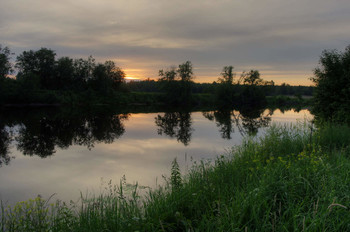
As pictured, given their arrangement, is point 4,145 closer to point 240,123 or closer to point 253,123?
point 240,123

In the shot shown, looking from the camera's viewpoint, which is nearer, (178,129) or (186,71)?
(178,129)

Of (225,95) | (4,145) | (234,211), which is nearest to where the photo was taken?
(234,211)

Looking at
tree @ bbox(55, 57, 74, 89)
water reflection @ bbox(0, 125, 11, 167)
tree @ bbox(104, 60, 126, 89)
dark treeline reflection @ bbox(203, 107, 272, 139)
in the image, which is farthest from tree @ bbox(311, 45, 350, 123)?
tree @ bbox(104, 60, 126, 89)

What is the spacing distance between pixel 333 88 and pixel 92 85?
74057 mm

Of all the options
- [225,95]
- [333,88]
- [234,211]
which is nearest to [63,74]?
[225,95]

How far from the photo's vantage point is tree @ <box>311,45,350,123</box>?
14.8m

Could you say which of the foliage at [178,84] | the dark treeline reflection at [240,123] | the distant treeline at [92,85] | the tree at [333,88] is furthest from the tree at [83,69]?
the tree at [333,88]

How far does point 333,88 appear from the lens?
1570cm

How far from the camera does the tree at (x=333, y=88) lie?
1484 centimetres

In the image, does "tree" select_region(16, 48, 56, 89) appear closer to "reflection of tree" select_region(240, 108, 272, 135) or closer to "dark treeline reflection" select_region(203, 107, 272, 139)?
"dark treeline reflection" select_region(203, 107, 272, 139)

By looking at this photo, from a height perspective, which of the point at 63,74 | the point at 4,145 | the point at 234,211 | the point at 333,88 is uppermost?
the point at 63,74

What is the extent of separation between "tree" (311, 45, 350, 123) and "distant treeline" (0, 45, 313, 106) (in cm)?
6020

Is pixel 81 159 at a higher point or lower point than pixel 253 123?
lower

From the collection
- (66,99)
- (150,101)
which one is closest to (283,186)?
(66,99)
